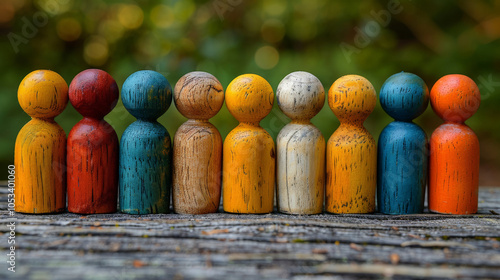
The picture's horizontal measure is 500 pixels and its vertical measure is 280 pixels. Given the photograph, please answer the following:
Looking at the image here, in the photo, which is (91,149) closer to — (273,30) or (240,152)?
(240,152)

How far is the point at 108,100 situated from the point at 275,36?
1.23 metres

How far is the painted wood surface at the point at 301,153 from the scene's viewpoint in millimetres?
1090

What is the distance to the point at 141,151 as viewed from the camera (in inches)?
41.7

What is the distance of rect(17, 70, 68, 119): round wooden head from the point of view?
1.05 metres

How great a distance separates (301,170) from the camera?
109 cm

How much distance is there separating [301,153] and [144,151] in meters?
0.38

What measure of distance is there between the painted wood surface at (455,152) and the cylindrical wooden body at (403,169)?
38 millimetres

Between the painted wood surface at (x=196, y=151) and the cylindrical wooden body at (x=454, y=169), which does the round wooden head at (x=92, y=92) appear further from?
the cylindrical wooden body at (x=454, y=169)

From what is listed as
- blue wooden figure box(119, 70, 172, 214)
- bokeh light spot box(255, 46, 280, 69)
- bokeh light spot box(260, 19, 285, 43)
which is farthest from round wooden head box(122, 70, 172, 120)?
bokeh light spot box(260, 19, 285, 43)

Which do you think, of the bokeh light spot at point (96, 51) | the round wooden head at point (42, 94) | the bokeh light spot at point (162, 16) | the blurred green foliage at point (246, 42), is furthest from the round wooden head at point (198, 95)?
the bokeh light spot at point (96, 51)

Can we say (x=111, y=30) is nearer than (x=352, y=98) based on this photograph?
No

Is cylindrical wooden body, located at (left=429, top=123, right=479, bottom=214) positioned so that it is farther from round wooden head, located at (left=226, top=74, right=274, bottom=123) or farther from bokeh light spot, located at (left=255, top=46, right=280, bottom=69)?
bokeh light spot, located at (left=255, top=46, right=280, bottom=69)

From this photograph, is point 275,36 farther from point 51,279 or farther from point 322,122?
point 51,279

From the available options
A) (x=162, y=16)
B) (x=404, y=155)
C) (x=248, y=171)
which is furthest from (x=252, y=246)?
(x=162, y=16)
